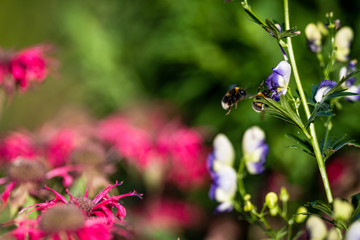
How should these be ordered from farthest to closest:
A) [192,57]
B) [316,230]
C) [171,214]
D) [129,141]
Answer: [192,57], [171,214], [129,141], [316,230]

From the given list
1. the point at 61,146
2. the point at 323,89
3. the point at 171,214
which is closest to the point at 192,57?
the point at 171,214

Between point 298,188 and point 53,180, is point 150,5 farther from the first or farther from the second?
point 53,180

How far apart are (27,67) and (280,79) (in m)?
0.57

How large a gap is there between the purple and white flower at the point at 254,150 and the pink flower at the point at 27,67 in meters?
0.46

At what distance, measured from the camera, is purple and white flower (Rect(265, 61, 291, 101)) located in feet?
1.86

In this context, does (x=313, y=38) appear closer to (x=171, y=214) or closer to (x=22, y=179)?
(x=22, y=179)

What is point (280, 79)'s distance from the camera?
569mm

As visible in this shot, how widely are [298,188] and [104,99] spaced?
1.03 metres

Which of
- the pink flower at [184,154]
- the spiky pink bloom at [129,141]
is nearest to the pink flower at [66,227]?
the spiky pink bloom at [129,141]

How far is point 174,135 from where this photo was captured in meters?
1.39

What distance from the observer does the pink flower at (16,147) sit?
3.39 ft

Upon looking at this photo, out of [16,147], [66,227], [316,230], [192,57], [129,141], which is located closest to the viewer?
[66,227]

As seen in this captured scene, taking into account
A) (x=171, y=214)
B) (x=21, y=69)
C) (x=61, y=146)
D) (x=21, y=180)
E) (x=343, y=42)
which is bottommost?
(x=171, y=214)

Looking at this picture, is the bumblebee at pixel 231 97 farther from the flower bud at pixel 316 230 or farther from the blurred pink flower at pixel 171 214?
the blurred pink flower at pixel 171 214
